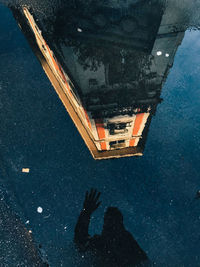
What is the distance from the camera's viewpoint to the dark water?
816cm

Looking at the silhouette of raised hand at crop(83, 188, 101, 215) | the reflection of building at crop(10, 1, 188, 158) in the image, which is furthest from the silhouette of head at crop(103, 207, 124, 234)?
the reflection of building at crop(10, 1, 188, 158)

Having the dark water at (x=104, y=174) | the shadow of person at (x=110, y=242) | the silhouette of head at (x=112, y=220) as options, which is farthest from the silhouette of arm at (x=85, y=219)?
the silhouette of head at (x=112, y=220)

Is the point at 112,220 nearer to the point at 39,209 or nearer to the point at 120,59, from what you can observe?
the point at 39,209

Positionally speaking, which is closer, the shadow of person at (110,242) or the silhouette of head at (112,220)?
the shadow of person at (110,242)

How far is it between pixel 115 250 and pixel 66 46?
784cm

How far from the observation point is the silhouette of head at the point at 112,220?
27.0 feet

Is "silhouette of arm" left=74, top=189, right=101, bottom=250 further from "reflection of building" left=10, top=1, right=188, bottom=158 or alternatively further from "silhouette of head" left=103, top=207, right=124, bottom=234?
"reflection of building" left=10, top=1, right=188, bottom=158

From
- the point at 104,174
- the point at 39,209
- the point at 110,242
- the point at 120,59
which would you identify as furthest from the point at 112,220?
the point at 120,59

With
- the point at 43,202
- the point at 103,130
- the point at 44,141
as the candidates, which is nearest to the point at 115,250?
the point at 43,202

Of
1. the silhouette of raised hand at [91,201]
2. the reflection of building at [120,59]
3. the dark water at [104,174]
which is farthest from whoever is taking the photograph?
the silhouette of raised hand at [91,201]

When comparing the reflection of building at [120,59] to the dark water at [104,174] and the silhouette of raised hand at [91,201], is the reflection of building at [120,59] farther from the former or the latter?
the silhouette of raised hand at [91,201]

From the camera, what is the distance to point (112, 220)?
8359 millimetres

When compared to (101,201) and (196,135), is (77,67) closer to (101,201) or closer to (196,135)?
(101,201)

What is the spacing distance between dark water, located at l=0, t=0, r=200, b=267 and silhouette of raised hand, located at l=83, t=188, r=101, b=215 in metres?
0.23
